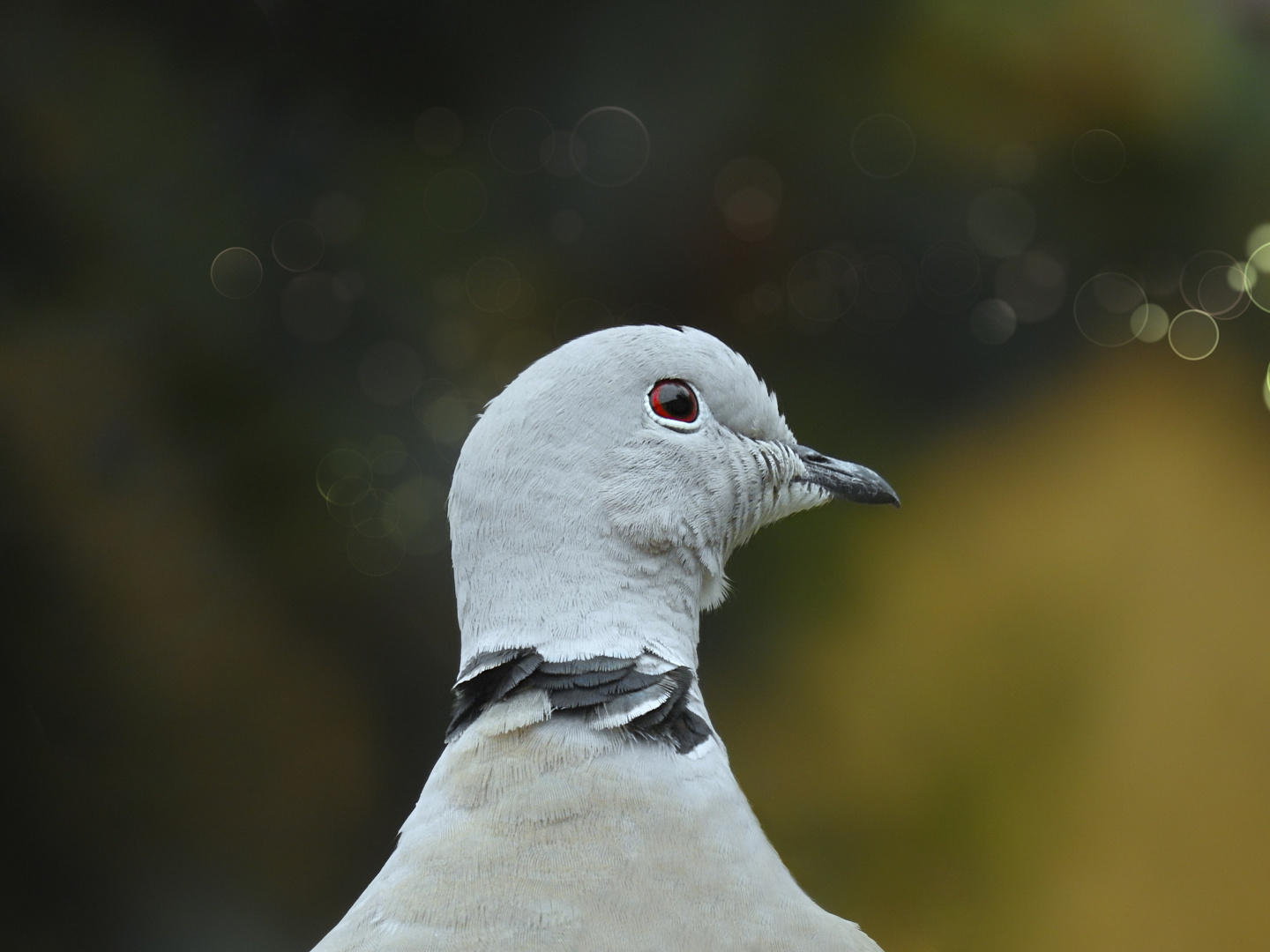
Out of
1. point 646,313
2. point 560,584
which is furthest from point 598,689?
point 646,313

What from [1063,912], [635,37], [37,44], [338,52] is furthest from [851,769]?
[37,44]

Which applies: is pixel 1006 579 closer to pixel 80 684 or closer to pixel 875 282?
pixel 875 282

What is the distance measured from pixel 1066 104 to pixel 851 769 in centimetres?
156

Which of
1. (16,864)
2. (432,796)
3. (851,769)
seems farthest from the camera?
(851,769)

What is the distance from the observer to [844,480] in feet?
4.34

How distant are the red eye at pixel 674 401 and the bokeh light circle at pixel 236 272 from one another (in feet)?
5.07

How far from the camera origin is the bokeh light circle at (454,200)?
7.94 ft

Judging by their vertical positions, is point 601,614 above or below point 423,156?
below

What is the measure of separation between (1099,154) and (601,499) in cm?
191

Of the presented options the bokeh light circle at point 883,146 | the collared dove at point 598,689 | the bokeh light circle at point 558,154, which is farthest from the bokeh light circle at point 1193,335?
the collared dove at point 598,689

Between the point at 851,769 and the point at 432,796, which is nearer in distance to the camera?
the point at 432,796

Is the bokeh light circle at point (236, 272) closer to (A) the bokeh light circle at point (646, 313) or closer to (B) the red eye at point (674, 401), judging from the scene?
(A) the bokeh light circle at point (646, 313)

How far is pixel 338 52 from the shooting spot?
2.40 metres

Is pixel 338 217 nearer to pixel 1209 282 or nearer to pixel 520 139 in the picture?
pixel 520 139
